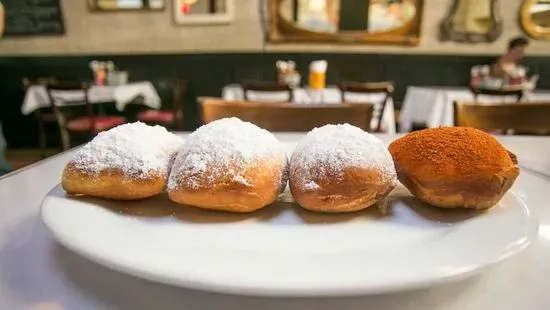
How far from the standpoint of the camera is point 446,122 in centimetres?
329

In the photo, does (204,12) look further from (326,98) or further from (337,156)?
(337,156)

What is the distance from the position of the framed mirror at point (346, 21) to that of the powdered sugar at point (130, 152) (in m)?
4.04

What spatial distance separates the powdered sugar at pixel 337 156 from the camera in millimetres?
557

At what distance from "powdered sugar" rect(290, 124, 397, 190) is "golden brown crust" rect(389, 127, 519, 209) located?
30 millimetres

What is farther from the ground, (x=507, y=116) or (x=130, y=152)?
(x=130, y=152)

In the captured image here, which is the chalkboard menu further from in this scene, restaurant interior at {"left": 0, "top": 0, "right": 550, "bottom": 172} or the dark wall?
the dark wall

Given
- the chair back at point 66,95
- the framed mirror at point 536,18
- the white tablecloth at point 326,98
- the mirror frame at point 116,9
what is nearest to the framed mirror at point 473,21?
the framed mirror at point 536,18

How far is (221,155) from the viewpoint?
0.56 meters

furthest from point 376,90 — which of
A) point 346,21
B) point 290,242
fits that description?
point 290,242

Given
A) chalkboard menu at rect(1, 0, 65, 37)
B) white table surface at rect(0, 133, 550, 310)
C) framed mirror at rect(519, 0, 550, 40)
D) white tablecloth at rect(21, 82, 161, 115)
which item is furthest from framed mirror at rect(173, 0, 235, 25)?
white table surface at rect(0, 133, 550, 310)

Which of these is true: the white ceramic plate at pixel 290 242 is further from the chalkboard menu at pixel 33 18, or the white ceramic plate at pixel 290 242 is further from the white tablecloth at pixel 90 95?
the chalkboard menu at pixel 33 18

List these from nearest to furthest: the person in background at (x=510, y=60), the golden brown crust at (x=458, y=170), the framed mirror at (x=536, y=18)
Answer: the golden brown crust at (x=458, y=170) < the person in background at (x=510, y=60) < the framed mirror at (x=536, y=18)

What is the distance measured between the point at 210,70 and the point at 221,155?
13.7ft

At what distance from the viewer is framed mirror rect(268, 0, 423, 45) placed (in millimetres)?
4426
